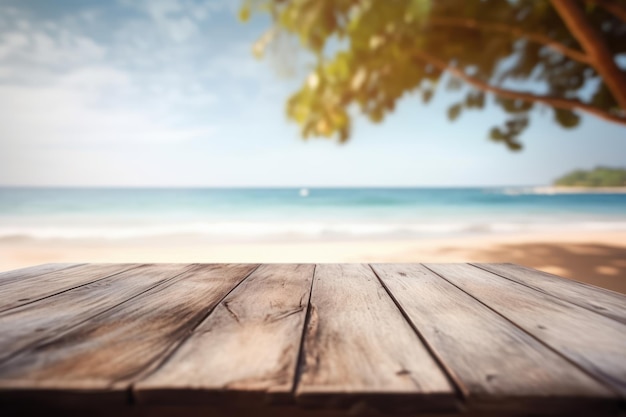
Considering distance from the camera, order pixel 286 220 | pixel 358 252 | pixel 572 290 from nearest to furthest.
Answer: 1. pixel 572 290
2. pixel 358 252
3. pixel 286 220

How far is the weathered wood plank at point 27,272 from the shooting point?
1.01 meters

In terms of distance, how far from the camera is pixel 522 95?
3.64 metres

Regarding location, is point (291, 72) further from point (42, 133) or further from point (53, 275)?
point (42, 133)

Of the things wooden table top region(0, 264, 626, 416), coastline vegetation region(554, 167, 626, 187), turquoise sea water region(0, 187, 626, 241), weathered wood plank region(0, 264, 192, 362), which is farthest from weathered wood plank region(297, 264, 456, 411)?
coastline vegetation region(554, 167, 626, 187)

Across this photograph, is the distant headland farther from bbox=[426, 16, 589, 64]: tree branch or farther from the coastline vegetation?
bbox=[426, 16, 589, 64]: tree branch

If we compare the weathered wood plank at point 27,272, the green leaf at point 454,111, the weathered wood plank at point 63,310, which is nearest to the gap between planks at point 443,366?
the weathered wood plank at point 63,310

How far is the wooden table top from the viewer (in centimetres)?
40

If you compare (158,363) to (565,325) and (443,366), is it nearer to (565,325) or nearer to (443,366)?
(443,366)

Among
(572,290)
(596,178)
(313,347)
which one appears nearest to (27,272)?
(313,347)

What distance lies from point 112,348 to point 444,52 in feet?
14.4

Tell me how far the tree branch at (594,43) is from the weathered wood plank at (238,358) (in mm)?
→ 3651

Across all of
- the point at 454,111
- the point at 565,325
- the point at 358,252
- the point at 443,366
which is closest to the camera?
the point at 443,366

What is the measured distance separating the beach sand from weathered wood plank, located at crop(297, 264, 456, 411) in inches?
144

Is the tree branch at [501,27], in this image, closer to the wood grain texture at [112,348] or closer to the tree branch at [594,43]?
the tree branch at [594,43]
